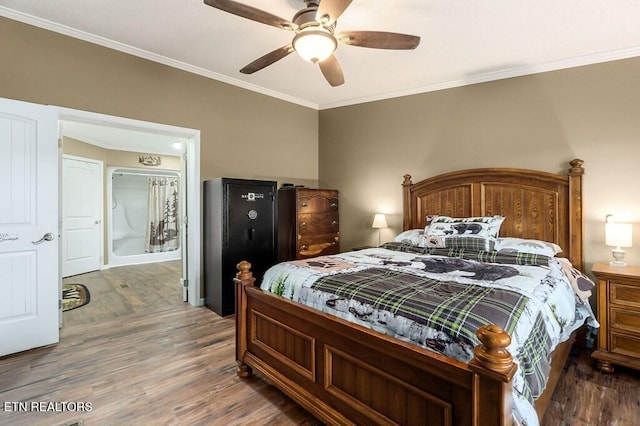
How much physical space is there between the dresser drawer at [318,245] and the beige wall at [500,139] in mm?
318

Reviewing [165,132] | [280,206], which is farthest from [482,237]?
[165,132]

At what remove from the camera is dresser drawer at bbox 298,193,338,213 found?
164 inches

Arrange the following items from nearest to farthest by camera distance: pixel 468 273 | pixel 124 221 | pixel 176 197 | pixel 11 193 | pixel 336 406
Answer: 1. pixel 336 406
2. pixel 468 273
3. pixel 11 193
4. pixel 124 221
5. pixel 176 197

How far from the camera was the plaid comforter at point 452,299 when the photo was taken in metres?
1.32

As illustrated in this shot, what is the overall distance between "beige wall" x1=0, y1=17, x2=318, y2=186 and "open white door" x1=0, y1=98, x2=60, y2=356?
11.8 inches

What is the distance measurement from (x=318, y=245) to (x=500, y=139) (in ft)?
8.13

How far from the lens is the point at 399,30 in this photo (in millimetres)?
2752

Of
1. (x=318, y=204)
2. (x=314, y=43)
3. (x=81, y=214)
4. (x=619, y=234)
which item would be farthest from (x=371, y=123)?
(x=81, y=214)

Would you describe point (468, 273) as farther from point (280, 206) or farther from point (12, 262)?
point (12, 262)

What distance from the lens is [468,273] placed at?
217 cm

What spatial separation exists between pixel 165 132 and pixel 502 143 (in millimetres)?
3664

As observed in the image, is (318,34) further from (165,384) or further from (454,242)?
(165,384)

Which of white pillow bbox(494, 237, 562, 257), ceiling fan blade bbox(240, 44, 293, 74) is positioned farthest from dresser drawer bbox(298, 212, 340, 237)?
white pillow bbox(494, 237, 562, 257)

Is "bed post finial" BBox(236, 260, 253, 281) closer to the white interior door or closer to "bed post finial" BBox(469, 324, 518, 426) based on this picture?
"bed post finial" BBox(469, 324, 518, 426)
